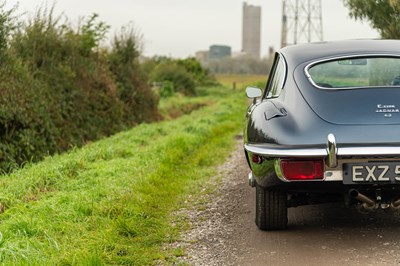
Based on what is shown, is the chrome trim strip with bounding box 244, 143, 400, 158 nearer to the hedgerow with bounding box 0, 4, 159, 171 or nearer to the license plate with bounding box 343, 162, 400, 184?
the license plate with bounding box 343, 162, 400, 184

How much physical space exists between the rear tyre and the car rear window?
104 centimetres

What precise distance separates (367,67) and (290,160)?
54.3 inches

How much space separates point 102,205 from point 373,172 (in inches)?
110

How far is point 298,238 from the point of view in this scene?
5535 mm

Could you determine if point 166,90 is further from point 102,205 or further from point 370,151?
point 370,151

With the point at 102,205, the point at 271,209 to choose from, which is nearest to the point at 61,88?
the point at 102,205

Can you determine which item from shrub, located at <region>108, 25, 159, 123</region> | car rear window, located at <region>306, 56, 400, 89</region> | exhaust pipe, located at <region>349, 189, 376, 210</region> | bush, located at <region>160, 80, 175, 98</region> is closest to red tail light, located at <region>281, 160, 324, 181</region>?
exhaust pipe, located at <region>349, 189, 376, 210</region>

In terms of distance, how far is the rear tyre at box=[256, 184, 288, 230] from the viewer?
5527 mm

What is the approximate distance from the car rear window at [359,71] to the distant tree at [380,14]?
7.97 metres

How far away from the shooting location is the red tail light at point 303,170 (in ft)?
16.0

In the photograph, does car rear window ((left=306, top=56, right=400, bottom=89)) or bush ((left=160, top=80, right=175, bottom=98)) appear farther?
bush ((left=160, top=80, right=175, bottom=98))

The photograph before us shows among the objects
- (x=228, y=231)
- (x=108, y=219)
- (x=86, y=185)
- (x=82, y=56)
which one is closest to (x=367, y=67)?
(x=228, y=231)

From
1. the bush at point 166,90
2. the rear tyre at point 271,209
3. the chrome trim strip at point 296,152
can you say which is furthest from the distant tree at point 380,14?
the bush at point 166,90

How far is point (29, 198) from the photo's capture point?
7250 mm
